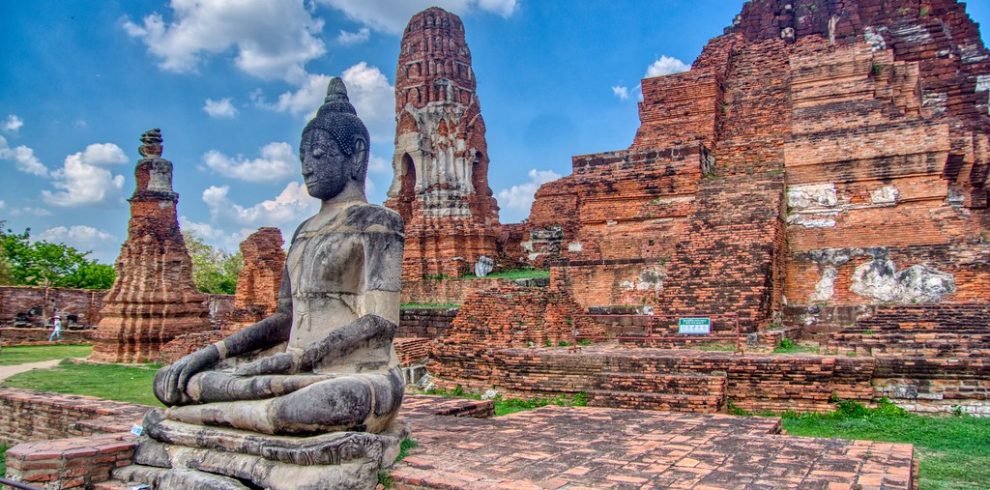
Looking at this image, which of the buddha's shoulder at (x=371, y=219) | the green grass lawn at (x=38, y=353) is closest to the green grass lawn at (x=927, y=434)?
the buddha's shoulder at (x=371, y=219)

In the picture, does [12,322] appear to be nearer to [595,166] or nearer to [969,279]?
[595,166]

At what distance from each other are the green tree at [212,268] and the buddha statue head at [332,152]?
37.2 meters

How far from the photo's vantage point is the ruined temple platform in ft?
12.6

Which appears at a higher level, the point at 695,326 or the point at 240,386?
the point at 695,326

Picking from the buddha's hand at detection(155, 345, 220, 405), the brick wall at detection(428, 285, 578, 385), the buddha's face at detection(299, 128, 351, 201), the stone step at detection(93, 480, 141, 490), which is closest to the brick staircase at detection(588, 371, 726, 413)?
the brick wall at detection(428, 285, 578, 385)

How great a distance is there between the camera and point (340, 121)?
17.1ft

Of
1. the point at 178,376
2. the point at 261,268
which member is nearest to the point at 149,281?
the point at 261,268

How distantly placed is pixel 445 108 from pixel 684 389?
1617 centimetres

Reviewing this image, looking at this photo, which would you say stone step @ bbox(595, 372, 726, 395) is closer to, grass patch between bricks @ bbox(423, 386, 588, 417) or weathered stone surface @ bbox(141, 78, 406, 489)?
grass patch between bricks @ bbox(423, 386, 588, 417)

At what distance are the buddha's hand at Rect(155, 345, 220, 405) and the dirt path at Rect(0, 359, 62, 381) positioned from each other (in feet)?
30.6

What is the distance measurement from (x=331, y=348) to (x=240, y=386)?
0.55 m

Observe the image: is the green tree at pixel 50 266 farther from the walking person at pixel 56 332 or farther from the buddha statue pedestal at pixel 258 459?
the buddha statue pedestal at pixel 258 459

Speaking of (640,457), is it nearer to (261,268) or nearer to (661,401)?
(661,401)

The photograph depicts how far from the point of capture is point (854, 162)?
36.1ft
